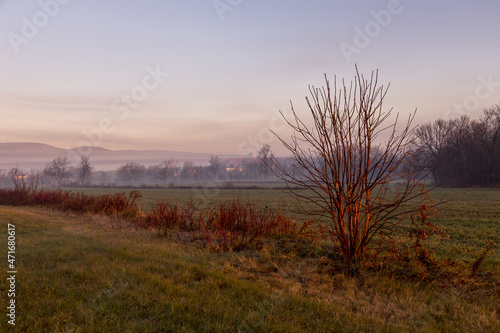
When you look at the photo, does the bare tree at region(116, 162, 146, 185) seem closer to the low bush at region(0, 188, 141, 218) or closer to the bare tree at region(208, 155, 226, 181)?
the bare tree at region(208, 155, 226, 181)

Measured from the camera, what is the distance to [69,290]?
3730mm

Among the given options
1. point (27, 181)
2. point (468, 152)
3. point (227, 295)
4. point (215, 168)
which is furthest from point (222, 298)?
point (215, 168)

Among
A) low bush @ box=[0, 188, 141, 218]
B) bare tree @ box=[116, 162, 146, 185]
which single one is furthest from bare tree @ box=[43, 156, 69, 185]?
low bush @ box=[0, 188, 141, 218]

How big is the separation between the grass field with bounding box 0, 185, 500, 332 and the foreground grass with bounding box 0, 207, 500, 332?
0.04ft

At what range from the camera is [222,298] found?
142 inches

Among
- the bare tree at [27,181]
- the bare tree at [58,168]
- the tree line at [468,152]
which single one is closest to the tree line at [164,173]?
the bare tree at [58,168]

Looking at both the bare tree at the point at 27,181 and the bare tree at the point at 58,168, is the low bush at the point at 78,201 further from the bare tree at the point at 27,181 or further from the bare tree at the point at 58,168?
the bare tree at the point at 58,168

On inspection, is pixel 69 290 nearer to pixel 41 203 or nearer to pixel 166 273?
pixel 166 273

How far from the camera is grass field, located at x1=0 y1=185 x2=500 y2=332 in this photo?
303 cm

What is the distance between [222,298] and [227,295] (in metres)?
0.14

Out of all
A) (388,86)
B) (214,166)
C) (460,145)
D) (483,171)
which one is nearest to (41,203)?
(388,86)

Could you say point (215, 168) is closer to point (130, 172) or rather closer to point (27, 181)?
point (130, 172)

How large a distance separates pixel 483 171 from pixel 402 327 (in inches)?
A: 2004

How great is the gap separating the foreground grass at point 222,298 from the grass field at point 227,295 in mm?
13
